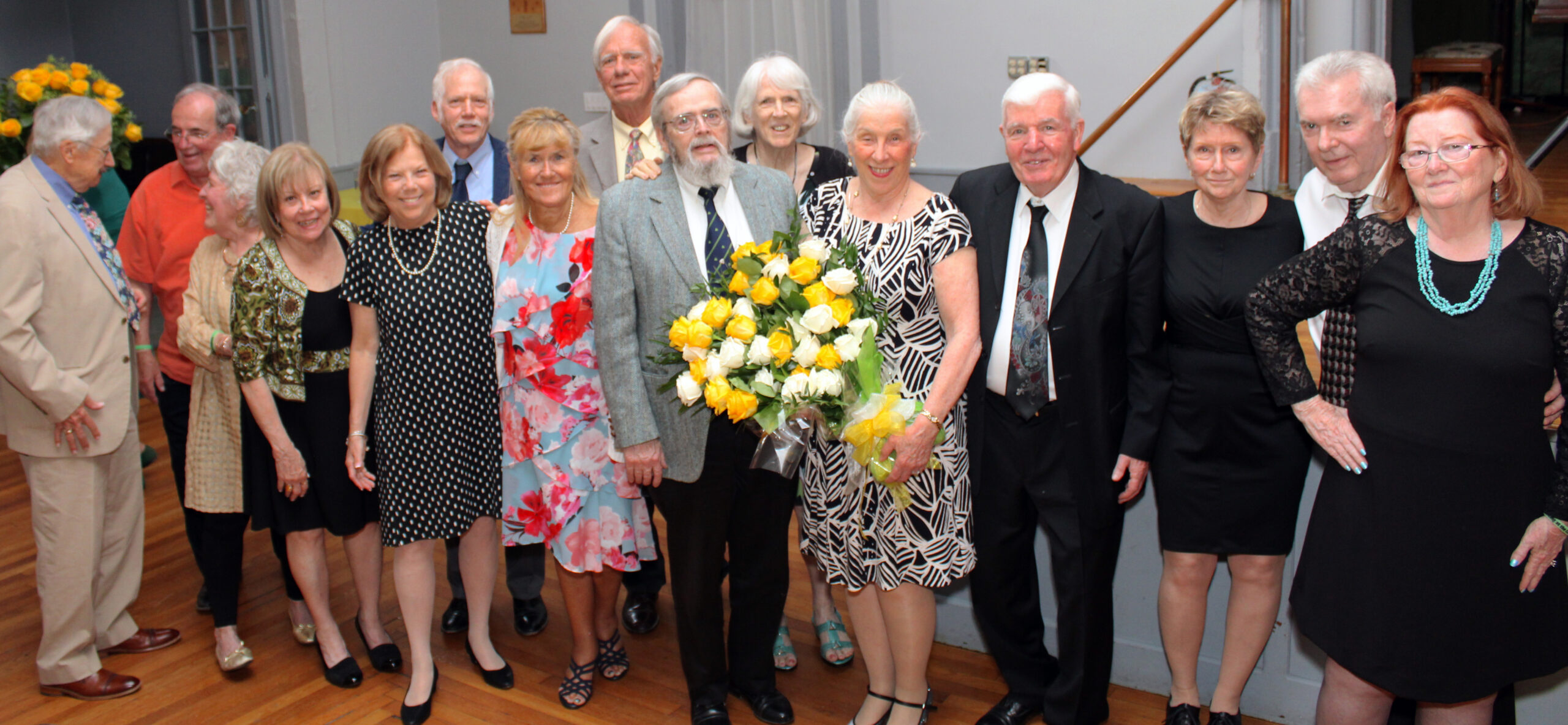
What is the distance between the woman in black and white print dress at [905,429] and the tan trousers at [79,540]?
210 cm

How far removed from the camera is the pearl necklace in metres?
3.01

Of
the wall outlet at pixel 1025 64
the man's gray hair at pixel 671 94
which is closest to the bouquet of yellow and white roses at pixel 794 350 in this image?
the man's gray hair at pixel 671 94

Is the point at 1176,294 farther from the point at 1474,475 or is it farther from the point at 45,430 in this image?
the point at 45,430

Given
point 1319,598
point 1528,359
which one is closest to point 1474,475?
point 1528,359

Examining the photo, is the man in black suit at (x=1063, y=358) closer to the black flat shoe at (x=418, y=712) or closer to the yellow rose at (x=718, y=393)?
the yellow rose at (x=718, y=393)

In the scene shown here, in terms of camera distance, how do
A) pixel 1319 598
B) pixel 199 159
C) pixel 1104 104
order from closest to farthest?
pixel 1319 598
pixel 199 159
pixel 1104 104

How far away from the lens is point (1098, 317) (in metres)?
2.59

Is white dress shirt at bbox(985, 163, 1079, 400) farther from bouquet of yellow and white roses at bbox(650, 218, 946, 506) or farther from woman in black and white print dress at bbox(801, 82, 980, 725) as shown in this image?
bouquet of yellow and white roses at bbox(650, 218, 946, 506)

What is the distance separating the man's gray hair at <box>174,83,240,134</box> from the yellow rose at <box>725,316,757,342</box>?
7.20ft

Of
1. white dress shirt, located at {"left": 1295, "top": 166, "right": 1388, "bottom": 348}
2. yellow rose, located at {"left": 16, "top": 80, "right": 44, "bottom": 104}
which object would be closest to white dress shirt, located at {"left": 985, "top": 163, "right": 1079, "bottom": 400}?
white dress shirt, located at {"left": 1295, "top": 166, "right": 1388, "bottom": 348}

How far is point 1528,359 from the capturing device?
2.06 m

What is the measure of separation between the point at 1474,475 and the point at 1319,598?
401mm

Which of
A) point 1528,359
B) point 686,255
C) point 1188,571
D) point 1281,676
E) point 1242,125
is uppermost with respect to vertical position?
point 1242,125

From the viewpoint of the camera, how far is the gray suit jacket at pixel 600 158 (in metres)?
3.71
